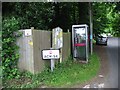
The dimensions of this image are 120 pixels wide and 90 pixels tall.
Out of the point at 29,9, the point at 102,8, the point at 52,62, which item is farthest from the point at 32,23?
the point at 102,8

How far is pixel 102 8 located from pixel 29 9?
51.1 ft

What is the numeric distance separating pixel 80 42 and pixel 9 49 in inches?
230

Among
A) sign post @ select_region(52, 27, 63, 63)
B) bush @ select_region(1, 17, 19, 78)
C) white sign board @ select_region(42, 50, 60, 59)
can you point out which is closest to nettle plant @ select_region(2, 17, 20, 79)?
bush @ select_region(1, 17, 19, 78)

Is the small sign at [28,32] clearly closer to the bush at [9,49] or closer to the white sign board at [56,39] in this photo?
the bush at [9,49]

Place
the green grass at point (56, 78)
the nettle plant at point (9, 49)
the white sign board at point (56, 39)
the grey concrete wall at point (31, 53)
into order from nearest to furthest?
the green grass at point (56, 78) < the nettle plant at point (9, 49) < the grey concrete wall at point (31, 53) < the white sign board at point (56, 39)

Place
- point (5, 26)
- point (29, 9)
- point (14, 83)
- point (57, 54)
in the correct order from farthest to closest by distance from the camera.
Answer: point (29, 9) → point (57, 54) → point (5, 26) → point (14, 83)

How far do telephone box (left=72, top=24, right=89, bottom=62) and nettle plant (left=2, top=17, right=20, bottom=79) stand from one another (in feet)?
17.4

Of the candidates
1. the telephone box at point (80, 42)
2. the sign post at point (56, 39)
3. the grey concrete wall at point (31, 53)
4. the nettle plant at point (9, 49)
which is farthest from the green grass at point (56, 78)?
the telephone box at point (80, 42)

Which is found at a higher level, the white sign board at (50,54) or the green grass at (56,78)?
the white sign board at (50,54)

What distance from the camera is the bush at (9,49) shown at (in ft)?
31.5

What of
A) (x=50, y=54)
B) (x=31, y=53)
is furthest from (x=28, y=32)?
(x=50, y=54)

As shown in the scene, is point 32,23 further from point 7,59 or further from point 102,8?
point 102,8

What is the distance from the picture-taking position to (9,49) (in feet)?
32.3

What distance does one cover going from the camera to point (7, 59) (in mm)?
9648
